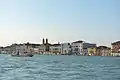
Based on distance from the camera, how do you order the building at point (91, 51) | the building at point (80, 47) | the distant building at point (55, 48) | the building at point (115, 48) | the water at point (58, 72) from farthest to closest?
the distant building at point (55, 48) < the building at point (80, 47) < the building at point (91, 51) < the building at point (115, 48) < the water at point (58, 72)

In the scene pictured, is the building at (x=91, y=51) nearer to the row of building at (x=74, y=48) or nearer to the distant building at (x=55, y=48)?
the row of building at (x=74, y=48)

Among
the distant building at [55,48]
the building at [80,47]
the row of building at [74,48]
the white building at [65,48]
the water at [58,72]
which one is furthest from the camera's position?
the distant building at [55,48]

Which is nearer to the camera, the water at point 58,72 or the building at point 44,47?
the water at point 58,72

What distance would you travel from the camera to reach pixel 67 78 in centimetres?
2320

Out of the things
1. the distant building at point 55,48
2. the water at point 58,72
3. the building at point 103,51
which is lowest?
the water at point 58,72

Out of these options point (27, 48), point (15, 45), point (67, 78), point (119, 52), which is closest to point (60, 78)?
point (67, 78)

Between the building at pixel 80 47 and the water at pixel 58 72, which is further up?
the building at pixel 80 47

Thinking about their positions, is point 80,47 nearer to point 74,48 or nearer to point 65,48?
point 74,48

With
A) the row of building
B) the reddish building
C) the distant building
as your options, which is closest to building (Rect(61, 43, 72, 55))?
the row of building

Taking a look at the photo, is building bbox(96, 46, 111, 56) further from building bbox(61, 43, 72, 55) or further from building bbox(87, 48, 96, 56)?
building bbox(61, 43, 72, 55)

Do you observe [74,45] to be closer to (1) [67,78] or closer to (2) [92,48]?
(2) [92,48]

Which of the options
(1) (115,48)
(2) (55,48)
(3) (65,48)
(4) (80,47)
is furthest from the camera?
(2) (55,48)

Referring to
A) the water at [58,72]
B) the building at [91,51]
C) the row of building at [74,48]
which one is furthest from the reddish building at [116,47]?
the water at [58,72]

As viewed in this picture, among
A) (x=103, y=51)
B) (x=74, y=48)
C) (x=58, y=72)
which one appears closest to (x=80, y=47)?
(x=74, y=48)
